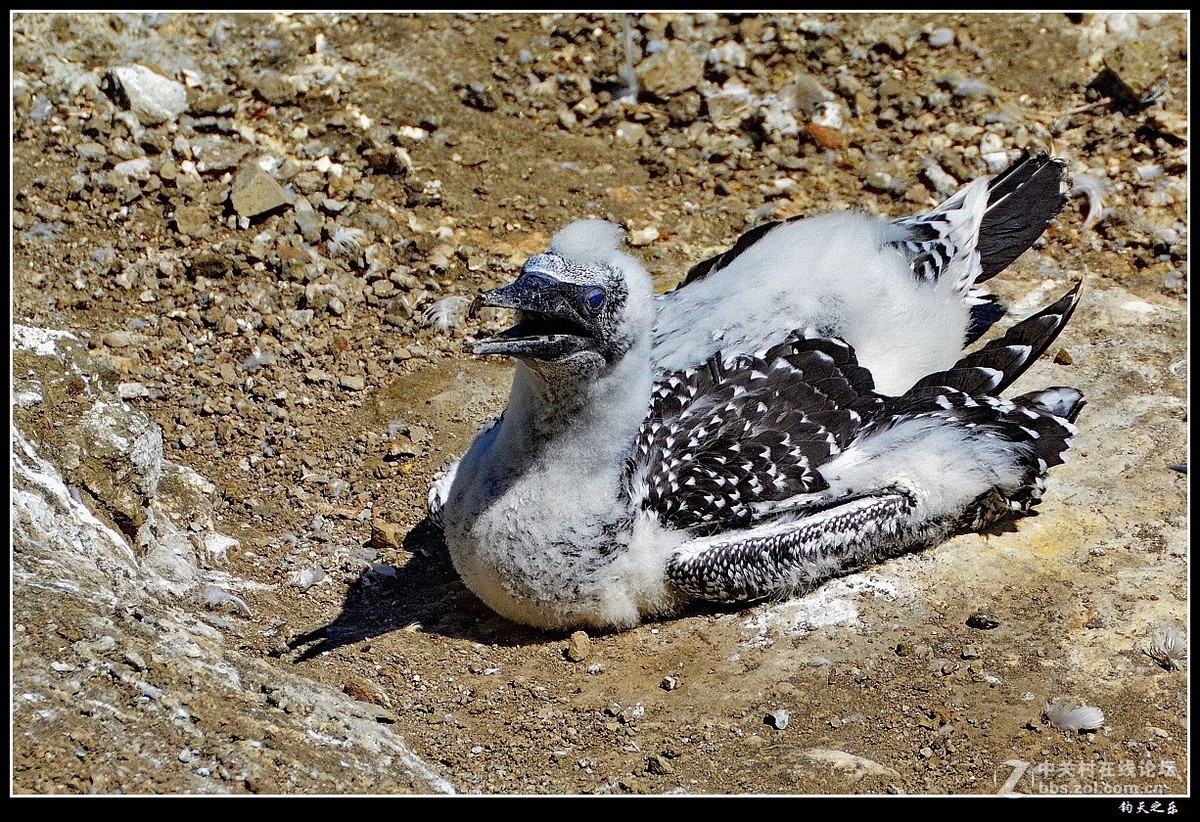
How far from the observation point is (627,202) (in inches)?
421

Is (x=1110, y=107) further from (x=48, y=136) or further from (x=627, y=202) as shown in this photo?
(x=48, y=136)

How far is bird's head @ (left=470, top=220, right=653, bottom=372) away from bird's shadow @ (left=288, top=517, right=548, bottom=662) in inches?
62.5

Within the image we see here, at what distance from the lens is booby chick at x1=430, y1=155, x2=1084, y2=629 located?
6090mm

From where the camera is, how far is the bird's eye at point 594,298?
5.79m

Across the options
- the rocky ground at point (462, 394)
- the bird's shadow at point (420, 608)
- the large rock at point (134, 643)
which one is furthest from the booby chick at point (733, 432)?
the large rock at point (134, 643)

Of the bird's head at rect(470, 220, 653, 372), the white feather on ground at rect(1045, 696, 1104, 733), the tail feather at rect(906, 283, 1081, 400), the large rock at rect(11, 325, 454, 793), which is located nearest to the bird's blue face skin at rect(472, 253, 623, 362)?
the bird's head at rect(470, 220, 653, 372)

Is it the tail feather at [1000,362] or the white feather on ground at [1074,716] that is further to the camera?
the tail feather at [1000,362]

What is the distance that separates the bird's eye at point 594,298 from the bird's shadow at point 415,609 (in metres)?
1.84

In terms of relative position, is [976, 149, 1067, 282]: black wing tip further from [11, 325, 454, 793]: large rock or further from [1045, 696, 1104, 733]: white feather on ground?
[11, 325, 454, 793]: large rock

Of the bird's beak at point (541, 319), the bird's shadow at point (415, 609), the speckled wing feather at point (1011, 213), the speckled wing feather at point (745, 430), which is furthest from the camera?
the speckled wing feather at point (1011, 213)

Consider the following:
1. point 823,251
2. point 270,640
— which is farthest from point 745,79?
point 270,640

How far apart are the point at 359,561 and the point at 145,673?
2147 mm

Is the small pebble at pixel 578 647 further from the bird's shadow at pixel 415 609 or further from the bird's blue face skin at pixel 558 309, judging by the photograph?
the bird's blue face skin at pixel 558 309

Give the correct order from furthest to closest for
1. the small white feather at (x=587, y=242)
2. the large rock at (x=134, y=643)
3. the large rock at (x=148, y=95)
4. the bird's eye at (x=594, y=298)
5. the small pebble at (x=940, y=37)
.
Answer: the small pebble at (x=940, y=37), the large rock at (x=148, y=95), the small white feather at (x=587, y=242), the bird's eye at (x=594, y=298), the large rock at (x=134, y=643)
